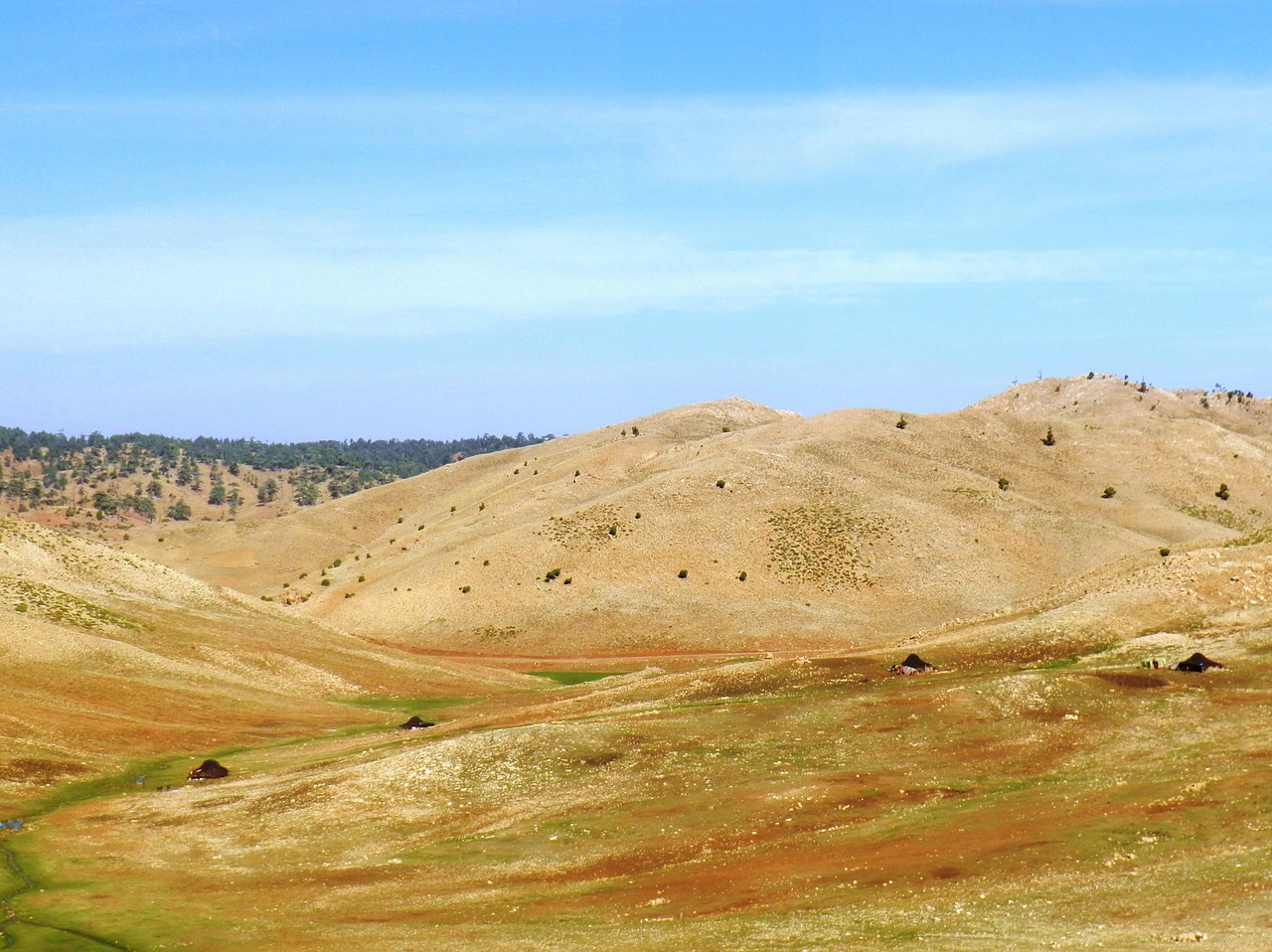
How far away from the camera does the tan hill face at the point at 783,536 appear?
417 feet

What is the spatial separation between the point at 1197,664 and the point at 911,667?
1419 centimetres

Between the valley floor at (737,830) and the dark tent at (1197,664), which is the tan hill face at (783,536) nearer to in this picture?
the dark tent at (1197,664)

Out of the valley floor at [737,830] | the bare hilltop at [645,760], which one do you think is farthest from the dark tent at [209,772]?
the valley floor at [737,830]

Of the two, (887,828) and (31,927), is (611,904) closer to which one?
(887,828)

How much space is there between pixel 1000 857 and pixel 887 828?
5.69m

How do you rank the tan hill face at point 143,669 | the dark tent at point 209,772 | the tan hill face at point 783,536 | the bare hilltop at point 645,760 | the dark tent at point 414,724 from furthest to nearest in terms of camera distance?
the tan hill face at point 783,536
the dark tent at point 414,724
the tan hill face at point 143,669
the dark tent at point 209,772
the bare hilltop at point 645,760

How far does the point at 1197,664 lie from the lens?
53500mm

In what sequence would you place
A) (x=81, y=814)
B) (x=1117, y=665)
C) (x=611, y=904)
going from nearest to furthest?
1. (x=611, y=904)
2. (x=81, y=814)
3. (x=1117, y=665)

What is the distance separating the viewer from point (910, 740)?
48.5 m

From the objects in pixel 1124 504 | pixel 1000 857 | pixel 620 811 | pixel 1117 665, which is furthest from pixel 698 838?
pixel 1124 504

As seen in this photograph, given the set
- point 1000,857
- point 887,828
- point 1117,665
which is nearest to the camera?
point 1000,857

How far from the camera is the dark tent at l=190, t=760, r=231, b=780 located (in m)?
58.2

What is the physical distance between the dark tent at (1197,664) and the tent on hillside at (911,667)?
12.7 meters

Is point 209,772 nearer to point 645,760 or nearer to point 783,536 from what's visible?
point 645,760
